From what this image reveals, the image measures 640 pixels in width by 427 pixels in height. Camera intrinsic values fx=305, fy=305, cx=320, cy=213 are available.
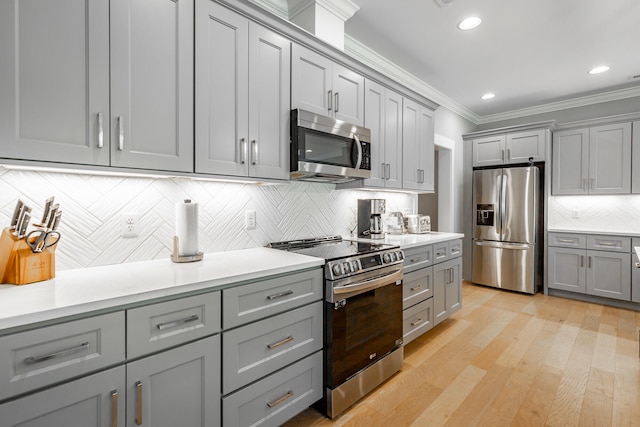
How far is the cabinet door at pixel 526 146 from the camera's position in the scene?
13.9 ft

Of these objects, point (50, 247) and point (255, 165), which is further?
point (255, 165)

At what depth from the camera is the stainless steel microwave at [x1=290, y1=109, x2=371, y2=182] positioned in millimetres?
2031

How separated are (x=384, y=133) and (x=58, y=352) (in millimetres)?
2618

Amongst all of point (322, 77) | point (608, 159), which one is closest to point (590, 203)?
point (608, 159)

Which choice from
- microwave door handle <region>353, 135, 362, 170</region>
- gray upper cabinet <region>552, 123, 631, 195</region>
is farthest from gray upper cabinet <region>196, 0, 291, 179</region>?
gray upper cabinet <region>552, 123, 631, 195</region>

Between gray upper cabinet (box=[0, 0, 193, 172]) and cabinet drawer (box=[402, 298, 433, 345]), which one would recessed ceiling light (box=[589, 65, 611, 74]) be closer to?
cabinet drawer (box=[402, 298, 433, 345])

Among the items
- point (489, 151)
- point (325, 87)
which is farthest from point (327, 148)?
point (489, 151)

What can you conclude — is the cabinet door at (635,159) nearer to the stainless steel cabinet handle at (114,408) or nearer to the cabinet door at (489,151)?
the cabinet door at (489,151)

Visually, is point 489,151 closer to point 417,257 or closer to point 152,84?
point 417,257

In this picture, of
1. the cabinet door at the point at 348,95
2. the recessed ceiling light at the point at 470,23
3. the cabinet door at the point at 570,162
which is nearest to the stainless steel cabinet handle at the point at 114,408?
the cabinet door at the point at 348,95

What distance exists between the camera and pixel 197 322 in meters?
1.29

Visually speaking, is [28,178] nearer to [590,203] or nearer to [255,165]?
[255,165]

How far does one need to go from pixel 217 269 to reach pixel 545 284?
185 inches

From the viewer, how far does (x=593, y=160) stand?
4070 mm
